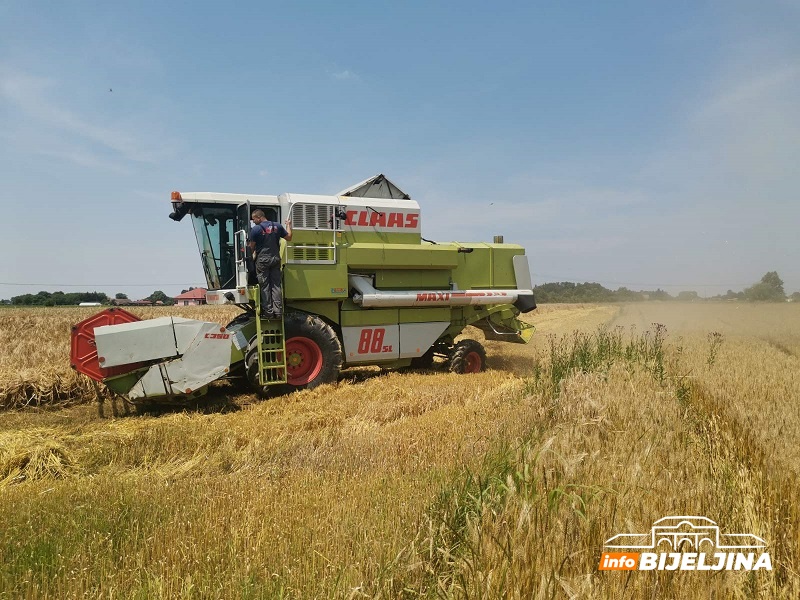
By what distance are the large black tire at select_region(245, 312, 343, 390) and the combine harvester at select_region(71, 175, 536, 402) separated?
0.05 ft

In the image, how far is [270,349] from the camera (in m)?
7.01

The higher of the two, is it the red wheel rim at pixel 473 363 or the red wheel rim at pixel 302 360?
the red wheel rim at pixel 302 360

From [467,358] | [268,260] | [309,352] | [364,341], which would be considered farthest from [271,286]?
[467,358]

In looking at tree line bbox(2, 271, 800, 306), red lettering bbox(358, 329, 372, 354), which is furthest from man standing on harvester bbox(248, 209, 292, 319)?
tree line bbox(2, 271, 800, 306)

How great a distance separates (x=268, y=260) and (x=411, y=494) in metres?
4.80

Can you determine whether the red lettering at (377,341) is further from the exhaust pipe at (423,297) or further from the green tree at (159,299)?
the green tree at (159,299)

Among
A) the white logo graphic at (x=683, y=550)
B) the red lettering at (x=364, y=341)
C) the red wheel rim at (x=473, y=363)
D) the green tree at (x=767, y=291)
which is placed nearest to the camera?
the white logo graphic at (x=683, y=550)

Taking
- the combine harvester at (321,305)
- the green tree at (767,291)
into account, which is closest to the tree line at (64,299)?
the combine harvester at (321,305)

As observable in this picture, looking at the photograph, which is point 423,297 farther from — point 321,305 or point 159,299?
point 159,299

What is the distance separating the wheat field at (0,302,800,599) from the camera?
202cm

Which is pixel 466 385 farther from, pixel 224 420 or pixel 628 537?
pixel 628 537

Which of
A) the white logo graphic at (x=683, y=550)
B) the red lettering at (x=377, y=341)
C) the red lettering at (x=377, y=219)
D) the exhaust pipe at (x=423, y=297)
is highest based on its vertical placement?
the red lettering at (x=377, y=219)

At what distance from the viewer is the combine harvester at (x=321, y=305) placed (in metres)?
6.20

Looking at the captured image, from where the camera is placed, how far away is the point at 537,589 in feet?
5.92
